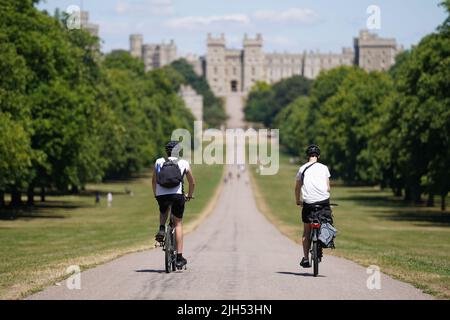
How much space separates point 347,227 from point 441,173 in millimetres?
6778

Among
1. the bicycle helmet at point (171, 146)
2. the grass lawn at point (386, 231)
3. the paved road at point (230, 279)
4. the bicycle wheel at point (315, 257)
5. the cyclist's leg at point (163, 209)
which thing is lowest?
the grass lawn at point (386, 231)

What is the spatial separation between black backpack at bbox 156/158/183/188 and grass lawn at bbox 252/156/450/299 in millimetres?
3915

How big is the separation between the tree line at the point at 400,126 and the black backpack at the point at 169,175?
1362 inches

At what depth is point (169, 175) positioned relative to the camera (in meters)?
17.3

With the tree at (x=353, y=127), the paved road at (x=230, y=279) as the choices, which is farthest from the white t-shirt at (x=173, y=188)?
the tree at (x=353, y=127)

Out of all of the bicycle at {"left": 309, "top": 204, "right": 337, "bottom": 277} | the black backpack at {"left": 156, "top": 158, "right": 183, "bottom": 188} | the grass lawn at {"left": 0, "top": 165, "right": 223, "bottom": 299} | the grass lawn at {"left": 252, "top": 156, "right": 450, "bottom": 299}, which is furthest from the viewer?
the grass lawn at {"left": 252, "top": 156, "right": 450, "bottom": 299}

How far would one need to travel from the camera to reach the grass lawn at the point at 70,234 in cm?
1881

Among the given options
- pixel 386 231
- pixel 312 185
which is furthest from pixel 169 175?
pixel 386 231

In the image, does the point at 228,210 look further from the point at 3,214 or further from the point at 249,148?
the point at 249,148

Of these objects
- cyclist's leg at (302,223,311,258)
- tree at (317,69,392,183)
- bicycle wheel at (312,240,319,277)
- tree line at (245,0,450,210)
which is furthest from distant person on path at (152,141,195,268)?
tree at (317,69,392,183)

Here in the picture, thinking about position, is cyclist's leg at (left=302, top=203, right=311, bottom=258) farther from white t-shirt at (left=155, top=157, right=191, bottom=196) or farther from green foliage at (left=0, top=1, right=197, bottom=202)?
green foliage at (left=0, top=1, right=197, bottom=202)

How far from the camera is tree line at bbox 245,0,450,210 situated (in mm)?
52375

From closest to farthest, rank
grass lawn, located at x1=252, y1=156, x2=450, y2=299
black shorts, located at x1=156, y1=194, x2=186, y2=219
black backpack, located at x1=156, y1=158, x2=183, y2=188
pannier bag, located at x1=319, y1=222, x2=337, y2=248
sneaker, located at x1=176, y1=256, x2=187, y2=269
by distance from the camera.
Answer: pannier bag, located at x1=319, y1=222, x2=337, y2=248 → black backpack, located at x1=156, y1=158, x2=183, y2=188 → black shorts, located at x1=156, y1=194, x2=186, y2=219 → sneaker, located at x1=176, y1=256, x2=187, y2=269 → grass lawn, located at x1=252, y1=156, x2=450, y2=299

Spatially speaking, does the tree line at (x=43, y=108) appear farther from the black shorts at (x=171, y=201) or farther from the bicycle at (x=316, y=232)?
the bicycle at (x=316, y=232)
